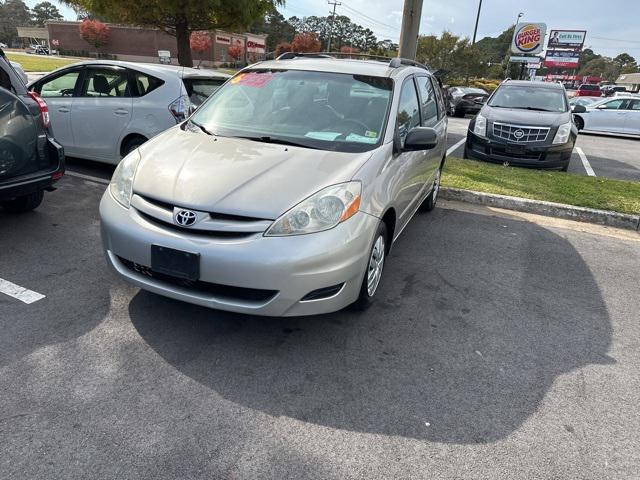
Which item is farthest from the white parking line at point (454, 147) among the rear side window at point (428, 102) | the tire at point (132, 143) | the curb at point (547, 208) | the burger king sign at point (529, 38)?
the burger king sign at point (529, 38)

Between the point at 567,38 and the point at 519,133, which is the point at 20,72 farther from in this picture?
the point at 567,38

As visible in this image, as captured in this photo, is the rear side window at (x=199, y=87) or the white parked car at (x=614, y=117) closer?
the rear side window at (x=199, y=87)

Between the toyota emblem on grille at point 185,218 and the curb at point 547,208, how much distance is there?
15.5 ft

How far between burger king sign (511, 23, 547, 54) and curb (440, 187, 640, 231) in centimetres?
3639

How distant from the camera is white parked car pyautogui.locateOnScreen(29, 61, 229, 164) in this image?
6.05 m

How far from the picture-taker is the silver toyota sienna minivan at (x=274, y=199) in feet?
8.87

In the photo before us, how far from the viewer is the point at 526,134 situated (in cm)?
831

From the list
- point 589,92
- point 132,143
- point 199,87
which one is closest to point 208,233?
point 132,143

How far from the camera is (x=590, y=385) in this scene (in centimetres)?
286

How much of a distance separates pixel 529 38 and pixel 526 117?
34.3m

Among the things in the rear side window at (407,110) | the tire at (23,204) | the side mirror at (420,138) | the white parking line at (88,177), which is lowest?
the white parking line at (88,177)

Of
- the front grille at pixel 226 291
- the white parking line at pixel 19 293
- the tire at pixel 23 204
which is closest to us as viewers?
the front grille at pixel 226 291

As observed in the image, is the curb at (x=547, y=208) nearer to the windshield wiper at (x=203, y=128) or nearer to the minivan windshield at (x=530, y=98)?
the minivan windshield at (x=530, y=98)

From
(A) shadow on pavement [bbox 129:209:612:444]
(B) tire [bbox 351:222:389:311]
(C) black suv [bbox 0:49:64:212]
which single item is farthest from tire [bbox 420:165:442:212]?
(C) black suv [bbox 0:49:64:212]
